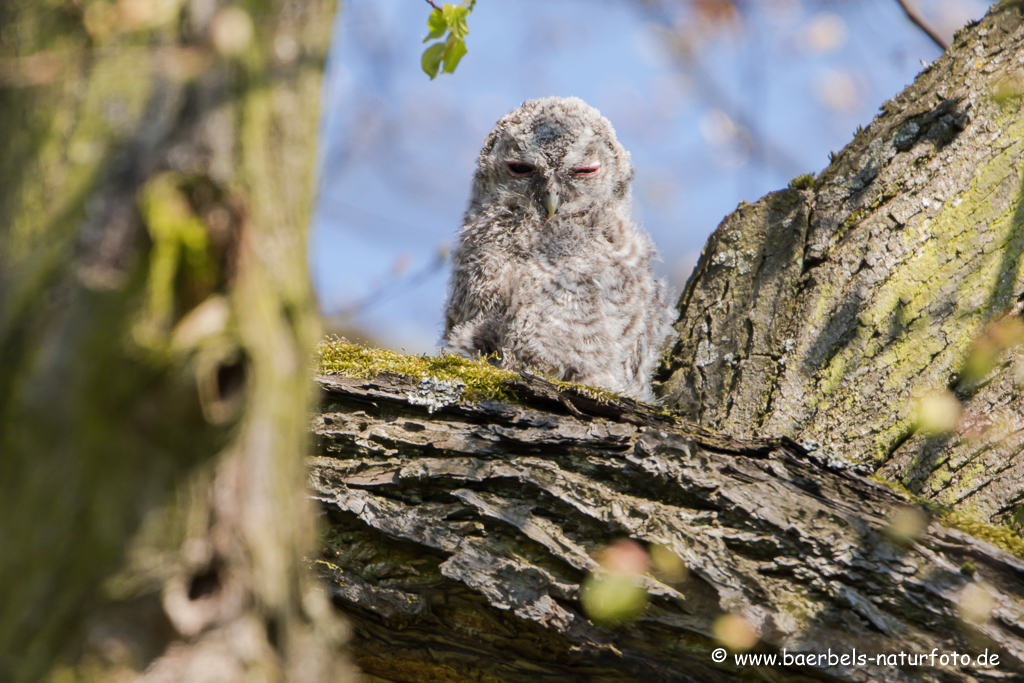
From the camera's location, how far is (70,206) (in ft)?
3.27

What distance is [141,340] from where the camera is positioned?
0.95 metres

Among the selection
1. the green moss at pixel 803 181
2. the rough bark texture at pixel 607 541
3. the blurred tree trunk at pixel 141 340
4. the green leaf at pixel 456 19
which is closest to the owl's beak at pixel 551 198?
the green moss at pixel 803 181

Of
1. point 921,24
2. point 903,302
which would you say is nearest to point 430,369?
point 903,302

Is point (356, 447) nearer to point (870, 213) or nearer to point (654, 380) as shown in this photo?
point (654, 380)

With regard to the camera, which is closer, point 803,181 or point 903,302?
point 903,302

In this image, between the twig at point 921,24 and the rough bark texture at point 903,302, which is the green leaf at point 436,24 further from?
the twig at point 921,24

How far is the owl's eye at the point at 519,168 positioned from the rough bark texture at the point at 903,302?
56.8 inches

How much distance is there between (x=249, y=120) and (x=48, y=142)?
291 millimetres

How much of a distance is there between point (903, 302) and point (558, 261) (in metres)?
1.69

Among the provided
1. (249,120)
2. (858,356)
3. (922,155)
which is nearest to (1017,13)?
(922,155)

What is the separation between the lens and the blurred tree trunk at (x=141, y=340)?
3.17ft

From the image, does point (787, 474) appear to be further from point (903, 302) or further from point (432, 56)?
point (432, 56)

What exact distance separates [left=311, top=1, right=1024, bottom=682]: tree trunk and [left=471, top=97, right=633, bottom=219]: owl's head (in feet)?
4.73

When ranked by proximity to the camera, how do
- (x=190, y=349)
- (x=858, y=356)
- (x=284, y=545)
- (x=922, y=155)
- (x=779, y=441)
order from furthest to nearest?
(x=922, y=155), (x=858, y=356), (x=779, y=441), (x=284, y=545), (x=190, y=349)
